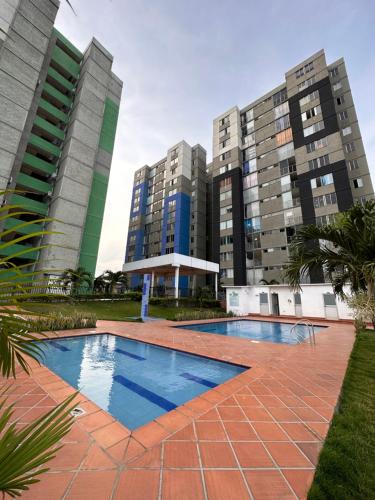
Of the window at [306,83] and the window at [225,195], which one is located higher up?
the window at [306,83]

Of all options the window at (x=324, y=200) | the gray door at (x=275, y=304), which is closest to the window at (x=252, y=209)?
the window at (x=324, y=200)

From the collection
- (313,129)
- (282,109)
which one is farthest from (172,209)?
(313,129)

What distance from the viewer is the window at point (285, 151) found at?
31612 millimetres

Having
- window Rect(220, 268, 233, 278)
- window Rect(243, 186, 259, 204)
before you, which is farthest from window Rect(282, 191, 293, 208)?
window Rect(220, 268, 233, 278)

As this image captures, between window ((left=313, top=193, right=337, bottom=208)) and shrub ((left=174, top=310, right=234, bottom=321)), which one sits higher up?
window ((left=313, top=193, right=337, bottom=208))

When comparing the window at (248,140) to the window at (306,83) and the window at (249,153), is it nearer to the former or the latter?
the window at (249,153)

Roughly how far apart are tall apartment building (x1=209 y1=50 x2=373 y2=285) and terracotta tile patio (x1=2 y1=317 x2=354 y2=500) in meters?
23.8

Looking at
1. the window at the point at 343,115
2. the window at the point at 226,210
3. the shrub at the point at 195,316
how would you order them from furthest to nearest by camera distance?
1. the window at the point at 226,210
2. the window at the point at 343,115
3. the shrub at the point at 195,316

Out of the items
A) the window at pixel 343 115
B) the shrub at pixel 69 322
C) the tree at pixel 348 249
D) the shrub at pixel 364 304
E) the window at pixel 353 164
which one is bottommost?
the shrub at pixel 69 322

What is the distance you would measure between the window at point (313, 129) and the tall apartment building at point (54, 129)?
2614 centimetres

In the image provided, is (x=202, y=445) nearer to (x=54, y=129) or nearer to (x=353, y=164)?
(x=353, y=164)

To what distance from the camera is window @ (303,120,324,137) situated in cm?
2877

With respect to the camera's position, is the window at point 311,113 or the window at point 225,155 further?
the window at point 225,155

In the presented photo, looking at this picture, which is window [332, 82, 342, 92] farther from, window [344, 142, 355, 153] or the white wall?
the white wall
